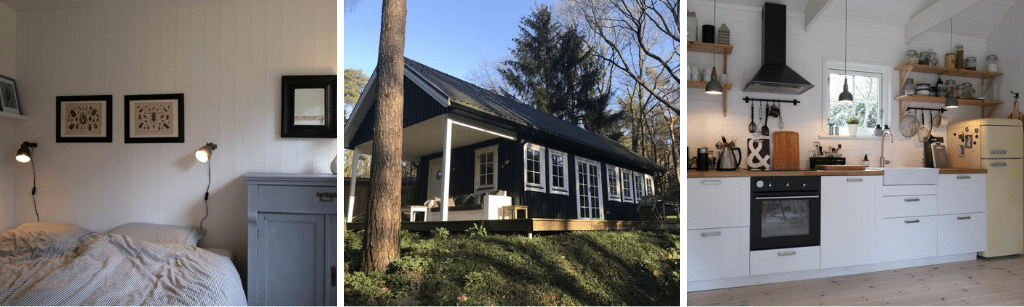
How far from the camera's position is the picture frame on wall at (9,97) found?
118 inches

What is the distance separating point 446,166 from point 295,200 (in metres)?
1.05

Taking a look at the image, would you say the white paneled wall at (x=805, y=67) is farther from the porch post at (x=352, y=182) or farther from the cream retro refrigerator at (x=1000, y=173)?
the porch post at (x=352, y=182)

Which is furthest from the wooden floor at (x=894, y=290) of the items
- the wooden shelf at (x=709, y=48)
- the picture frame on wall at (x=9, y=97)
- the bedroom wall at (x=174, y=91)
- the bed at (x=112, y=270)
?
the picture frame on wall at (x=9, y=97)

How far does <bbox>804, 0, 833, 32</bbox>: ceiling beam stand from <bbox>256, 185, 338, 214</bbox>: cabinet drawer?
3503mm

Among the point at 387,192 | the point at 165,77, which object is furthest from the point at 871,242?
the point at 165,77

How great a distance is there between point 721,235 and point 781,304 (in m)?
0.49

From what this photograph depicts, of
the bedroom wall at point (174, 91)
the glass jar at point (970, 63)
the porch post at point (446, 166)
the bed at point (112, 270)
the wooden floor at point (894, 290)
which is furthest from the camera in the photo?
the glass jar at point (970, 63)

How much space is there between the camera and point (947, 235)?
3.63 m

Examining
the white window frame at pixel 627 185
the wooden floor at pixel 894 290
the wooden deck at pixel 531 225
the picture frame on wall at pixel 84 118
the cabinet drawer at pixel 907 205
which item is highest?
the picture frame on wall at pixel 84 118

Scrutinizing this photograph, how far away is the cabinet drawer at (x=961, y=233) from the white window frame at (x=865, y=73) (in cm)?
82

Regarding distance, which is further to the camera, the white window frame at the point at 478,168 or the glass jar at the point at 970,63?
the glass jar at the point at 970,63

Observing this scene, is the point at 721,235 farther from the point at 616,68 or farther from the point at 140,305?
the point at 140,305

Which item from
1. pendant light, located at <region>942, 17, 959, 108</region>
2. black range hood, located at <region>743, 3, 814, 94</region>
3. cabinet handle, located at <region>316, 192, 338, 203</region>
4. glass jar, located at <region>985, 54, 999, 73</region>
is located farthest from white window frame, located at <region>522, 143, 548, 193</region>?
glass jar, located at <region>985, 54, 999, 73</region>

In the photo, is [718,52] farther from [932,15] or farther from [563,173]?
[563,173]
